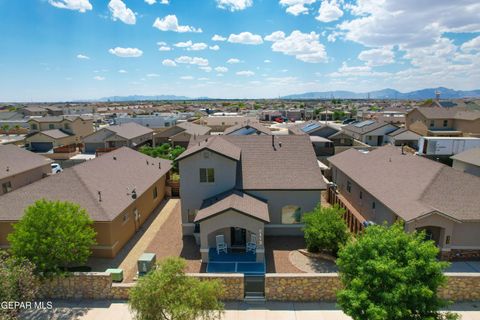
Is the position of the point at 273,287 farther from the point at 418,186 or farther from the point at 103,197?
the point at 103,197

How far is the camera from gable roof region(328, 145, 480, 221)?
1867 cm

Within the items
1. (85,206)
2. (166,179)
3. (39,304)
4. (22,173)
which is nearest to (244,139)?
(166,179)

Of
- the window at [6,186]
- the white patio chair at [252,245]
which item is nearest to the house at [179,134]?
the window at [6,186]

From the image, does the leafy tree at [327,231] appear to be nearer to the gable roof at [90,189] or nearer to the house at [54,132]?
the gable roof at [90,189]

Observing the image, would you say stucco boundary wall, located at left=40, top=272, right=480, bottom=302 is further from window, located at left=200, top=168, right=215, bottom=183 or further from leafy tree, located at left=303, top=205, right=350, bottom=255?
window, located at left=200, top=168, right=215, bottom=183

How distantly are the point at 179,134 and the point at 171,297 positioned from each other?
49.2 m

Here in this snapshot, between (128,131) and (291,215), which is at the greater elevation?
(128,131)

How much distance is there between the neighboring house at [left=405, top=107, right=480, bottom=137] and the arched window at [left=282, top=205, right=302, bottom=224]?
49900 millimetres

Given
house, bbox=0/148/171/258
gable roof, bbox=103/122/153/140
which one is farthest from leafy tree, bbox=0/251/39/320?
gable roof, bbox=103/122/153/140

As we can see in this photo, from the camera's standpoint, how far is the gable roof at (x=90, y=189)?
1986 cm

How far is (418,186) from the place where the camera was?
2088 centimetres

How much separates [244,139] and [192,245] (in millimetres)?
10460

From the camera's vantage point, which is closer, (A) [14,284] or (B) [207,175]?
(A) [14,284]

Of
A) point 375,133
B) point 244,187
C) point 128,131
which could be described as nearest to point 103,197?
point 244,187
